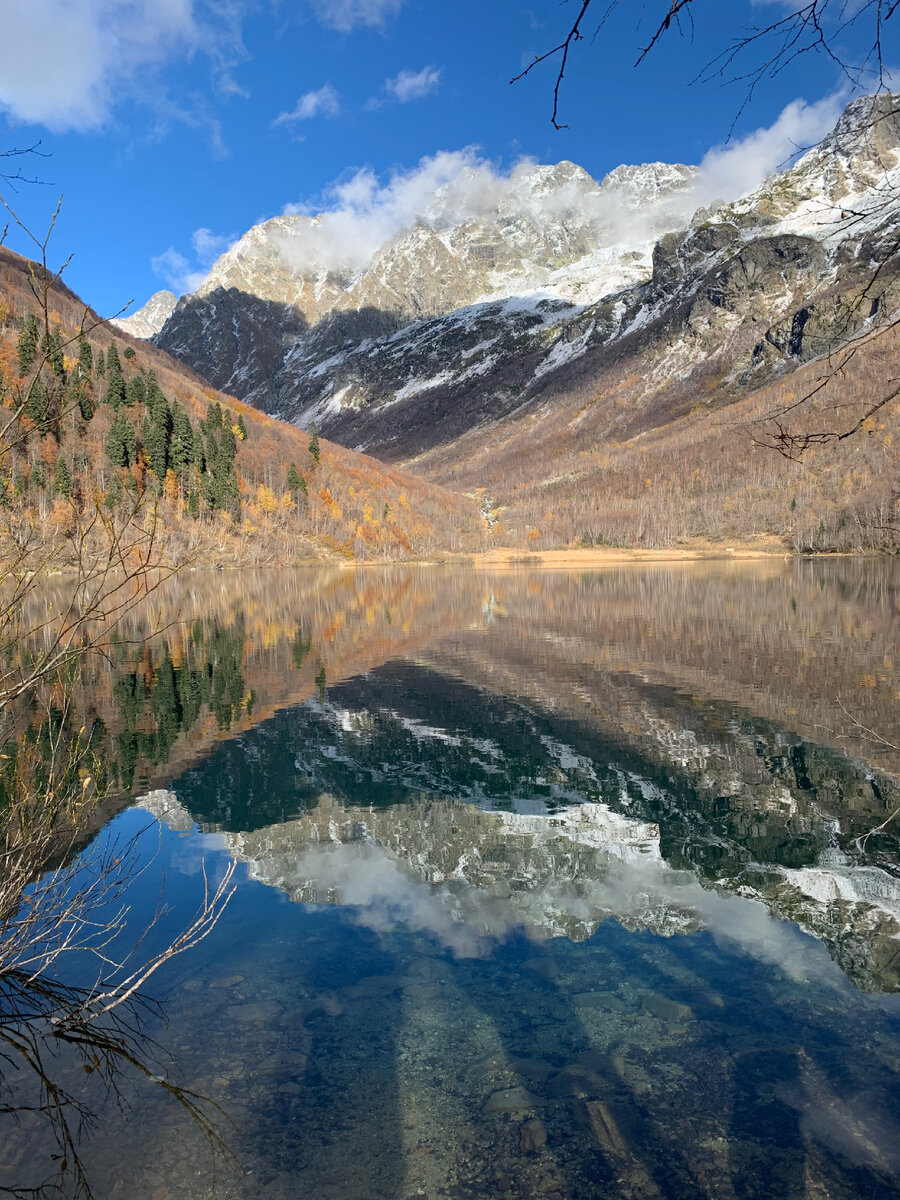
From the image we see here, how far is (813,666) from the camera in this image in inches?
955

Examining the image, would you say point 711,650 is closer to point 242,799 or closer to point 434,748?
point 434,748

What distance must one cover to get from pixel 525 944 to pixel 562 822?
408cm

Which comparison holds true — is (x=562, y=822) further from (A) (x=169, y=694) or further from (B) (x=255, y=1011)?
(A) (x=169, y=694)

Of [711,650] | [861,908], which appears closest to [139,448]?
[711,650]

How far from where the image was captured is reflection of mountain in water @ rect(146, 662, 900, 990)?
8922 mm

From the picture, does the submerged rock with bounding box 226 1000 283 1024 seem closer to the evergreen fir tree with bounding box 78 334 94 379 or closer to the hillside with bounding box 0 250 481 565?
the evergreen fir tree with bounding box 78 334 94 379

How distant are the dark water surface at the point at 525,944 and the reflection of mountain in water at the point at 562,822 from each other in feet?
0.21

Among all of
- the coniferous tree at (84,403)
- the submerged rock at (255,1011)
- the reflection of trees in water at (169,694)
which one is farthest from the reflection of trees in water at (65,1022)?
the reflection of trees in water at (169,694)

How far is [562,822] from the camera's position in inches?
478

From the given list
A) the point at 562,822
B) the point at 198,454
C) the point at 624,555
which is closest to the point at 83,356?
the point at 562,822

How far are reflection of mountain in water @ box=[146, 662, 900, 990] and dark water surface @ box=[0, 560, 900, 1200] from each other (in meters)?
0.06

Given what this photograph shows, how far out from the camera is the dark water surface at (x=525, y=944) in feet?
17.0

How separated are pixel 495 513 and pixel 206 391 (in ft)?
278

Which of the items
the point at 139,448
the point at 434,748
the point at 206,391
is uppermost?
the point at 206,391
